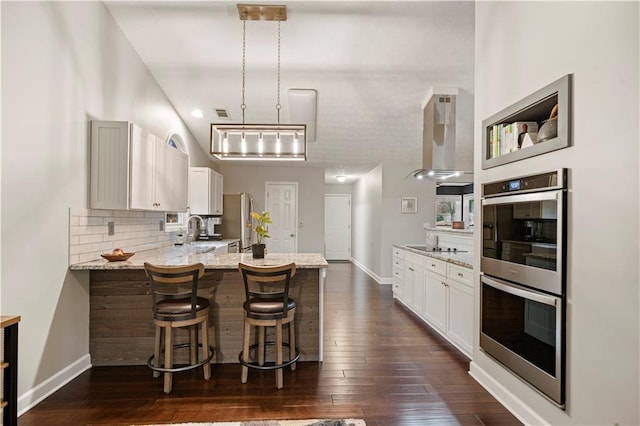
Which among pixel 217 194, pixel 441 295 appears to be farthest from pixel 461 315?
pixel 217 194

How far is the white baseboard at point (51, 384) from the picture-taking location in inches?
88.3

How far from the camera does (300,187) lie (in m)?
7.63

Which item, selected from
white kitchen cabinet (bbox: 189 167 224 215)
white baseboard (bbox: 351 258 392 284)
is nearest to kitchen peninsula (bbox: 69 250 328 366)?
white kitchen cabinet (bbox: 189 167 224 215)

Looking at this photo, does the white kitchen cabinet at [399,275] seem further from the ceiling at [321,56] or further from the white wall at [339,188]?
the white wall at [339,188]

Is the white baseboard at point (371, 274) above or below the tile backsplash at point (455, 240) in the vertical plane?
below

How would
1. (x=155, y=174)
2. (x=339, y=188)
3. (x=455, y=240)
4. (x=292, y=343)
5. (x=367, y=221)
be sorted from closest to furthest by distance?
(x=292, y=343) → (x=155, y=174) → (x=455, y=240) → (x=367, y=221) → (x=339, y=188)

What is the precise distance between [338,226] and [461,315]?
7077 mm

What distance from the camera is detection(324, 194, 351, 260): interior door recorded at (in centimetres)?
1023

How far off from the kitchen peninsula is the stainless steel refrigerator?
349 cm

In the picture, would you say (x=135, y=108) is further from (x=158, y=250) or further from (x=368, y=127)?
(x=368, y=127)

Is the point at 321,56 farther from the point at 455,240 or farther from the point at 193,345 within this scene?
the point at 193,345

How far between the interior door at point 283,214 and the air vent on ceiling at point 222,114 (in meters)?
2.36

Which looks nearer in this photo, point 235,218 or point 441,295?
point 441,295

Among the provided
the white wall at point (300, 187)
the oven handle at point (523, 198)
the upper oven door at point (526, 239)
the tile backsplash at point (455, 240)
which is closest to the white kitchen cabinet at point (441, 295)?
the tile backsplash at point (455, 240)
